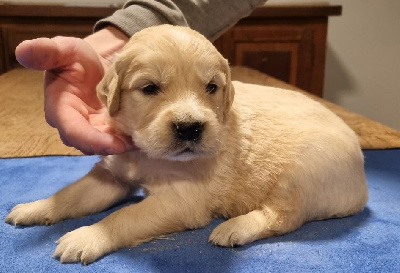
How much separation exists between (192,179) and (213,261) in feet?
1.19

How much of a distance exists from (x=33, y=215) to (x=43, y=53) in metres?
0.65

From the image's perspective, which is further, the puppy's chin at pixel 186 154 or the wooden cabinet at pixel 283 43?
the wooden cabinet at pixel 283 43

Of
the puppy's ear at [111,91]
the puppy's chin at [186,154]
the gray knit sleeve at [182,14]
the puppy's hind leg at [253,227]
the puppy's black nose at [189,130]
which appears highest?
the gray knit sleeve at [182,14]

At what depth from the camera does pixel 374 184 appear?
2.43 metres

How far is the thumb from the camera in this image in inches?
69.3

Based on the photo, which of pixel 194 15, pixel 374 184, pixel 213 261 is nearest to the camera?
pixel 213 261

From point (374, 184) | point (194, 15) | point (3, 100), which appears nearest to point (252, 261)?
point (374, 184)

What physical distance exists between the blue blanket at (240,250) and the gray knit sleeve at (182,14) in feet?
3.24

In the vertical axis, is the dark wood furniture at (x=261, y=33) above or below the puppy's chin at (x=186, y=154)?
below

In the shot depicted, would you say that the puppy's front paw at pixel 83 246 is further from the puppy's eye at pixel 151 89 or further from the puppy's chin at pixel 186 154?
the puppy's eye at pixel 151 89

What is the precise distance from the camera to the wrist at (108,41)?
7.74 feet

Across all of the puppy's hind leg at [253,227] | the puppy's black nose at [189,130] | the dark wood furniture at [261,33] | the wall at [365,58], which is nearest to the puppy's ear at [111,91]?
the puppy's black nose at [189,130]

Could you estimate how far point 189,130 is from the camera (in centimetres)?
162

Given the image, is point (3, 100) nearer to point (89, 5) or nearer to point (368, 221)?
point (89, 5)
